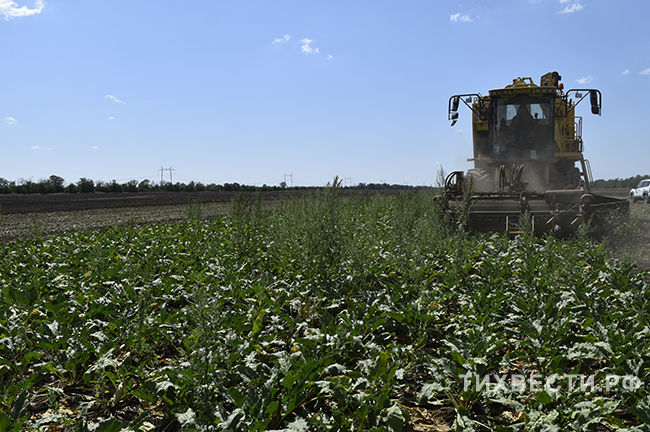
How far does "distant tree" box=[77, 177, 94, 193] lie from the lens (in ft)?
175

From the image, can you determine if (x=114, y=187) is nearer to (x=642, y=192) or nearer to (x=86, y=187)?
(x=86, y=187)

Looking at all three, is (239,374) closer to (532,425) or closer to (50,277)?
(532,425)

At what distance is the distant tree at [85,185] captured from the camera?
5331cm

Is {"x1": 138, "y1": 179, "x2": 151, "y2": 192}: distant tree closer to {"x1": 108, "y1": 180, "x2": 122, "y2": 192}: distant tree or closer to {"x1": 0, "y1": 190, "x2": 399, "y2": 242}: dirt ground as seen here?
{"x1": 108, "y1": 180, "x2": 122, "y2": 192}: distant tree

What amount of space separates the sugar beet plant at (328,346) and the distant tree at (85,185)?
52489mm

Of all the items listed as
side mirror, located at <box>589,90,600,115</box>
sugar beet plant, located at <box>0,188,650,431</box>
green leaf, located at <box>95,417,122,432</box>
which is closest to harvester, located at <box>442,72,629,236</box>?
side mirror, located at <box>589,90,600,115</box>

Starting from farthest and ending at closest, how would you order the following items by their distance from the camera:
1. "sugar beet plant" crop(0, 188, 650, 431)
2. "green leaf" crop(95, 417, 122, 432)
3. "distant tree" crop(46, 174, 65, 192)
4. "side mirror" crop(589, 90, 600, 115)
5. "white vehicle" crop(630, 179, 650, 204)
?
"distant tree" crop(46, 174, 65, 192)
"white vehicle" crop(630, 179, 650, 204)
"side mirror" crop(589, 90, 600, 115)
"sugar beet plant" crop(0, 188, 650, 431)
"green leaf" crop(95, 417, 122, 432)

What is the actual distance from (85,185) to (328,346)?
191ft

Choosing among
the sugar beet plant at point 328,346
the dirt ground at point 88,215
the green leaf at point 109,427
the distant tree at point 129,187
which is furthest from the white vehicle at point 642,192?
the distant tree at point 129,187

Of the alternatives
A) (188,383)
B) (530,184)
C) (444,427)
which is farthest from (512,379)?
(530,184)

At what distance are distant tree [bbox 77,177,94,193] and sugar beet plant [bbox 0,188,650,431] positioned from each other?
172 feet

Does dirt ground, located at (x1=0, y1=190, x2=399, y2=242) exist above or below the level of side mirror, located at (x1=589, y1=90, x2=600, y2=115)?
below

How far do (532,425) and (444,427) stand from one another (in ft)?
2.04

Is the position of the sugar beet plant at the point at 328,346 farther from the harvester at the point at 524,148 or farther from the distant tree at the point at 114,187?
the distant tree at the point at 114,187
